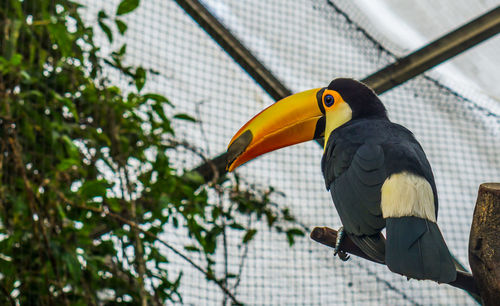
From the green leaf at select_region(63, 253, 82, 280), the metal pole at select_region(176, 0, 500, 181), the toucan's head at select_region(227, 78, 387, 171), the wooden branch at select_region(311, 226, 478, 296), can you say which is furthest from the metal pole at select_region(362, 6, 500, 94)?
the green leaf at select_region(63, 253, 82, 280)

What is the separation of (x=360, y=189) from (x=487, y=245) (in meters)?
0.18

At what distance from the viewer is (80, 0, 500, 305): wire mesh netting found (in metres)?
1.73

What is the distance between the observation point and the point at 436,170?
73.2 inches

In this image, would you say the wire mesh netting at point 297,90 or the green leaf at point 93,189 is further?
the wire mesh netting at point 297,90

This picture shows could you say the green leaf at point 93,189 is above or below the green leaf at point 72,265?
above

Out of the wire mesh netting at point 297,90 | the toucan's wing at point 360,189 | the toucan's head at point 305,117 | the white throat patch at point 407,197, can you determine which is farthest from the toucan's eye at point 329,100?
the wire mesh netting at point 297,90

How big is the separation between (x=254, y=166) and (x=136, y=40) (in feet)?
1.60

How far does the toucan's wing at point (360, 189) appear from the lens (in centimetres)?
86

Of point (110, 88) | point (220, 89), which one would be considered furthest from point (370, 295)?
point (110, 88)

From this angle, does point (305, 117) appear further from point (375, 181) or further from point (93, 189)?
point (93, 189)

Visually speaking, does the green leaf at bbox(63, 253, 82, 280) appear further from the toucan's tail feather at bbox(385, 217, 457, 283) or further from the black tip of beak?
the toucan's tail feather at bbox(385, 217, 457, 283)

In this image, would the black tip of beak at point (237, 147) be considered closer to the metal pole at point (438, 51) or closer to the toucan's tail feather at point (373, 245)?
the toucan's tail feather at point (373, 245)

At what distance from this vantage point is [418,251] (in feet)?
2.50

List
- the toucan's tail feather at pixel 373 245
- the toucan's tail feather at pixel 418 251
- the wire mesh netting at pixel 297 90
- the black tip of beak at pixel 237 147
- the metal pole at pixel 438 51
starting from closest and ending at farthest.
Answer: the toucan's tail feather at pixel 418 251 < the toucan's tail feather at pixel 373 245 < the black tip of beak at pixel 237 147 < the metal pole at pixel 438 51 < the wire mesh netting at pixel 297 90
